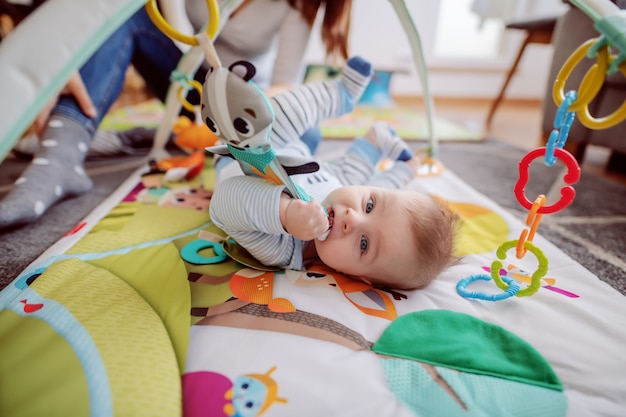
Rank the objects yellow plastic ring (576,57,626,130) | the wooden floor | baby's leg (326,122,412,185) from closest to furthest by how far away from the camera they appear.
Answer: yellow plastic ring (576,57,626,130) < baby's leg (326,122,412,185) < the wooden floor

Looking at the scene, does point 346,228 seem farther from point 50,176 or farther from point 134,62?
point 134,62

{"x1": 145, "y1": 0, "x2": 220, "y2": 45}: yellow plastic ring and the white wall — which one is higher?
{"x1": 145, "y1": 0, "x2": 220, "y2": 45}: yellow plastic ring

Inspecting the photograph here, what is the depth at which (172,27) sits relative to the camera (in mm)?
456

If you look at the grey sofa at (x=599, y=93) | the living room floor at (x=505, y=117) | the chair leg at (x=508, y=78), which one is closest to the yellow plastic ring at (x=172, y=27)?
the grey sofa at (x=599, y=93)

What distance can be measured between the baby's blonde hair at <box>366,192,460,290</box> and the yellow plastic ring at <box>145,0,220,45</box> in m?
0.35

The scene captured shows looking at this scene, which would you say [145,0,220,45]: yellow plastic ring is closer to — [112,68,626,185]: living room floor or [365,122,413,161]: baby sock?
[365,122,413,161]: baby sock

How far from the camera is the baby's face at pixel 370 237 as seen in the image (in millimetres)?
572

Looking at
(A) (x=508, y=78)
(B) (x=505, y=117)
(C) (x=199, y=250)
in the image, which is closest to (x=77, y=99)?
(C) (x=199, y=250)

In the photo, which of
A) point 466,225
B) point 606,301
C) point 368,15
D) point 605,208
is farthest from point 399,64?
point 606,301

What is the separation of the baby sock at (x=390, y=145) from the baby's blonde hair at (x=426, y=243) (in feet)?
0.98

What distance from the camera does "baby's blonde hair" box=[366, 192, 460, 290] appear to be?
1.87 feet

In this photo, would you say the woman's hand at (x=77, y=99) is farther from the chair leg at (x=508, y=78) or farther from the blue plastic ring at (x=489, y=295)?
the chair leg at (x=508, y=78)

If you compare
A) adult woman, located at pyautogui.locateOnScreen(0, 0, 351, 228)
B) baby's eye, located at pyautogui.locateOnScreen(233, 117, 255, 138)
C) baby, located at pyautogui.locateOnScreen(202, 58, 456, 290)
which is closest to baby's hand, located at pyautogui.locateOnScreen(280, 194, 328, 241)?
baby, located at pyautogui.locateOnScreen(202, 58, 456, 290)

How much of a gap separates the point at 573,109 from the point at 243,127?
0.38 metres
